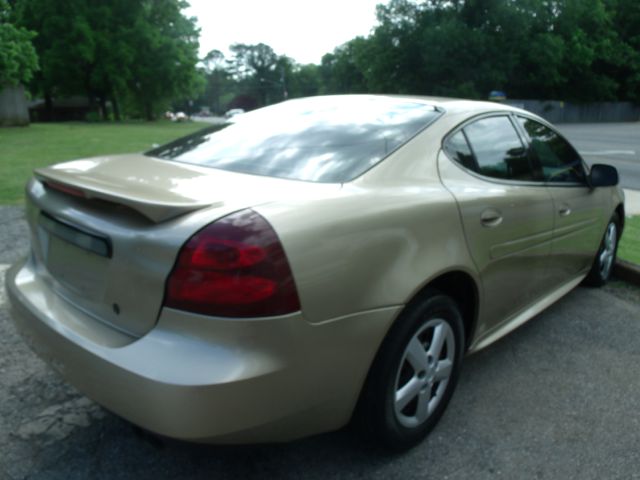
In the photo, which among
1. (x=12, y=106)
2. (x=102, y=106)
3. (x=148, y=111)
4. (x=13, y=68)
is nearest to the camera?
(x=13, y=68)

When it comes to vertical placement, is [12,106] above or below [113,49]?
below

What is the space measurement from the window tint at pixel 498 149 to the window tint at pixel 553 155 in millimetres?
188

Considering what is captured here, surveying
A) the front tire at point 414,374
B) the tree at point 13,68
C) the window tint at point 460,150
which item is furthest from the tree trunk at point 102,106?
the front tire at point 414,374

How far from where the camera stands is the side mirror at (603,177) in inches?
142

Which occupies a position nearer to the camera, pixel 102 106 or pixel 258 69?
pixel 102 106

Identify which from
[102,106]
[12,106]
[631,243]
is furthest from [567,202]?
[102,106]

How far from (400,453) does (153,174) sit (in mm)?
1512

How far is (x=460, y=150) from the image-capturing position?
2.68 meters

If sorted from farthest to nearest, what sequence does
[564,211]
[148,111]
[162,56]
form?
[148,111], [162,56], [564,211]

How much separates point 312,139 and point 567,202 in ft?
5.65

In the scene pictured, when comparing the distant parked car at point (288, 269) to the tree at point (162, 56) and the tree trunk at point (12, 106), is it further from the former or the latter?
the tree at point (162, 56)

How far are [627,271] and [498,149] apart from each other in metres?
2.40

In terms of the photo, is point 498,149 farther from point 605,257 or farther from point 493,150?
point 605,257

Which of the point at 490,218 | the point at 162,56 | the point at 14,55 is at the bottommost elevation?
the point at 490,218
